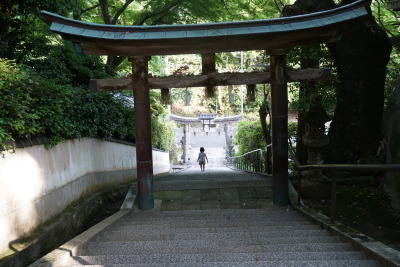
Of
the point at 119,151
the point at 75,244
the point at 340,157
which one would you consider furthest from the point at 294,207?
the point at 119,151

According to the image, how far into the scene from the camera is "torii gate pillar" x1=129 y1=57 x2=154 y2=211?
6.88 meters

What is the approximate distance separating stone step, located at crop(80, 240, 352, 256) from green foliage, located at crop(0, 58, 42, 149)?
5.34 ft

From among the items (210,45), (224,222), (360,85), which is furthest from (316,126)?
(224,222)

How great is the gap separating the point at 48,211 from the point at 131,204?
2081mm

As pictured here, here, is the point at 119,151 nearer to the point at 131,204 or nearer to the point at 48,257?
the point at 131,204

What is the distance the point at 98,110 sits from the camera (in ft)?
25.3

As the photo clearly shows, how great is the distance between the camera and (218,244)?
4102 mm

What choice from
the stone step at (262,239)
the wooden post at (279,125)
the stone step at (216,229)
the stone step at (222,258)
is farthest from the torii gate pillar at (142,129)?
the stone step at (222,258)

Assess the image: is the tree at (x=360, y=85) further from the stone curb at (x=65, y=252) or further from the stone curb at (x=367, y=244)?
the stone curb at (x=65, y=252)

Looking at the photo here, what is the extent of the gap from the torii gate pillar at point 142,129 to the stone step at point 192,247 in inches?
107

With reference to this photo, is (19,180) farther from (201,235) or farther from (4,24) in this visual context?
(4,24)

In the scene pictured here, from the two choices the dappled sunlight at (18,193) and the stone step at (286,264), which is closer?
the stone step at (286,264)

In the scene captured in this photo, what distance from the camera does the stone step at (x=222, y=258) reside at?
341 centimetres

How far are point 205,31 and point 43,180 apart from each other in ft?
11.7
